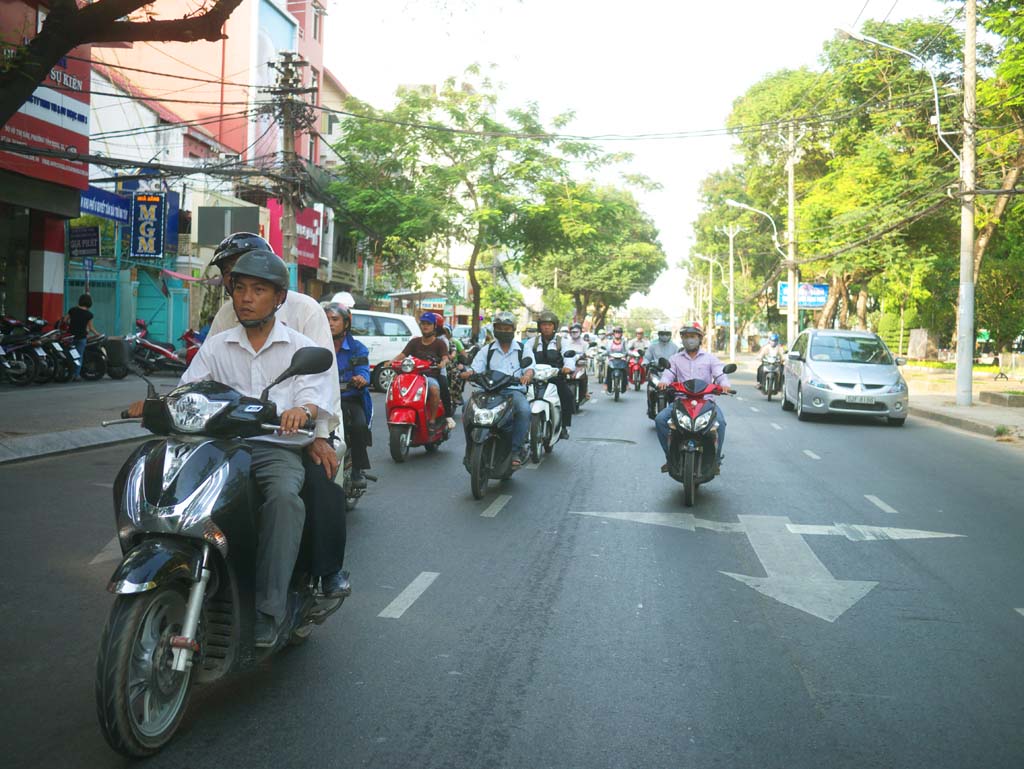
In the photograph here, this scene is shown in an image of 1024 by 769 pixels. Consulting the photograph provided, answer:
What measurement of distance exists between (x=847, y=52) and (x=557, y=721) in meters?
37.9

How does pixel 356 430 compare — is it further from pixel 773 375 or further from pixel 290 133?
pixel 773 375

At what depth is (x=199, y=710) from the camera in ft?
12.9

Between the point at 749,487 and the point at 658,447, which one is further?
the point at 658,447

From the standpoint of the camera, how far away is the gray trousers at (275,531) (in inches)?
152

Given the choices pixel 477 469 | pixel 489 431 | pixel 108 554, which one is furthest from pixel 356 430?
pixel 108 554

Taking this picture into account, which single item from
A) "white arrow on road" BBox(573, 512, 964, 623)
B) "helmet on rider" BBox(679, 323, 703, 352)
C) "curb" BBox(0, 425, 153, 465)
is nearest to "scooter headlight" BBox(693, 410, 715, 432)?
"white arrow on road" BBox(573, 512, 964, 623)

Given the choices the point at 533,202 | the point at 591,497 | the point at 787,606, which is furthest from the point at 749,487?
the point at 533,202

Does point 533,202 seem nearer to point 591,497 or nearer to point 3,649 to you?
point 591,497

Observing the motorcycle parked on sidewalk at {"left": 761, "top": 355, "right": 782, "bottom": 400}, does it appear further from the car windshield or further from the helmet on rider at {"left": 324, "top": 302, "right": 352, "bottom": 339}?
the helmet on rider at {"left": 324, "top": 302, "right": 352, "bottom": 339}

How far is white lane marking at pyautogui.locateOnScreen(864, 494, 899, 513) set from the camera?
9.22m

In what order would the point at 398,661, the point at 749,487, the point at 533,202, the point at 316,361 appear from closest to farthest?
the point at 316,361 → the point at 398,661 → the point at 749,487 → the point at 533,202

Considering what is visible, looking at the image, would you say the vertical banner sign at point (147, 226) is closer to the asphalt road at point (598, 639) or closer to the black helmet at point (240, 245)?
the asphalt road at point (598, 639)

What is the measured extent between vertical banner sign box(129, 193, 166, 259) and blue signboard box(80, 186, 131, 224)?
0.27m

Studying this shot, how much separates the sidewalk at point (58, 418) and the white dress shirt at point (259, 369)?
7528 millimetres
